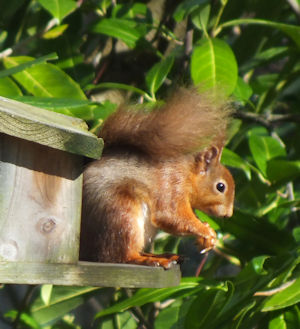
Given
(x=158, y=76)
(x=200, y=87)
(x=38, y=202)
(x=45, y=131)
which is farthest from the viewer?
(x=158, y=76)

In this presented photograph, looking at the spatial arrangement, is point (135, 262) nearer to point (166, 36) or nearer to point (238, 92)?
point (238, 92)

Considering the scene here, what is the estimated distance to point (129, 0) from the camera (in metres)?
2.89

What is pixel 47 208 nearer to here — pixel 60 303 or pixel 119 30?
pixel 119 30

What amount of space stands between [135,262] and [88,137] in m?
0.34

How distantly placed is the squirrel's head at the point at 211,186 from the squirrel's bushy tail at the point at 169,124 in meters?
0.17

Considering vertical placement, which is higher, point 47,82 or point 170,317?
point 47,82

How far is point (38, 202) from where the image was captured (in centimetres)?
154

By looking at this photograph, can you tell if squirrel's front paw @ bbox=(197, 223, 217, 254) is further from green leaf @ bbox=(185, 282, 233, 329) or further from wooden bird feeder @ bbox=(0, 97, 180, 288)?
green leaf @ bbox=(185, 282, 233, 329)

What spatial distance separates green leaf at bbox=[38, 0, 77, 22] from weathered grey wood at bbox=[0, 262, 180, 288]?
0.95 meters

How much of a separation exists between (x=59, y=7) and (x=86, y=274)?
1030 millimetres

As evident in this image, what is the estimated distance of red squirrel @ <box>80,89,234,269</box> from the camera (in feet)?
5.56

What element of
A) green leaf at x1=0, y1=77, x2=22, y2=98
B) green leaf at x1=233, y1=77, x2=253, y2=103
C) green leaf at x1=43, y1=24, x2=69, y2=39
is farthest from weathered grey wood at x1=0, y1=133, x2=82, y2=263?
green leaf at x1=233, y1=77, x2=253, y2=103

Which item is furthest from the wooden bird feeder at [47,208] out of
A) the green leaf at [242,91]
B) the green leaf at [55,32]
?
the green leaf at [242,91]

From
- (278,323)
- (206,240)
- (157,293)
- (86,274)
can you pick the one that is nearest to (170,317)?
(157,293)
